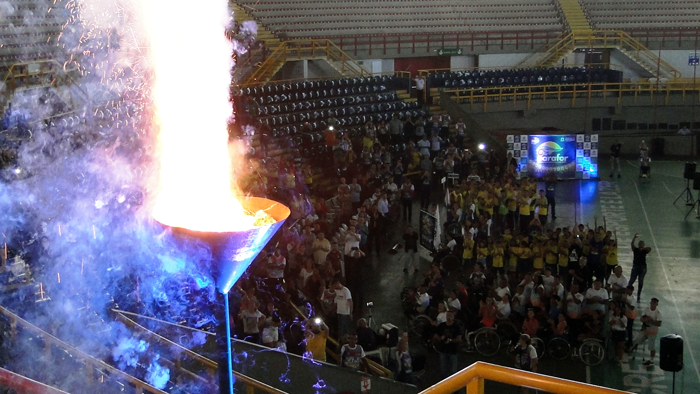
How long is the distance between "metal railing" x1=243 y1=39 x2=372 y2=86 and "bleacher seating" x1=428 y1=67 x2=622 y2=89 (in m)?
3.10

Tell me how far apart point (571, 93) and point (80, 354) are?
24.0 metres

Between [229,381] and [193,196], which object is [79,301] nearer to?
[193,196]

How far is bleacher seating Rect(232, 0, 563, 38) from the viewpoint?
103 ft

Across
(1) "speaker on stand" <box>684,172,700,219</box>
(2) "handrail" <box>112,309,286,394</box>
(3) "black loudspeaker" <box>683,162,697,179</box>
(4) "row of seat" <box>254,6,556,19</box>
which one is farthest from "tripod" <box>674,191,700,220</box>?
(4) "row of seat" <box>254,6,556,19</box>

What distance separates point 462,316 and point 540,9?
84.7ft

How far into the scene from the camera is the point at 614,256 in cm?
1368

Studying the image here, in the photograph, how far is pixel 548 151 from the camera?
21859mm

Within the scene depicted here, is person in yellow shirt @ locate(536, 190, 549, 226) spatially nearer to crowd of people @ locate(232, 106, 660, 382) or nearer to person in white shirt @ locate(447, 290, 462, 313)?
crowd of people @ locate(232, 106, 660, 382)

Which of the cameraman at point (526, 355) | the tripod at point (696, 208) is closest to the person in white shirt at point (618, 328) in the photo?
the cameraman at point (526, 355)

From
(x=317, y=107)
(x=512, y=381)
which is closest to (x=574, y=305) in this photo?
(x=512, y=381)

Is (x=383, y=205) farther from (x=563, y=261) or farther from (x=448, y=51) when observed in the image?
(x=448, y=51)

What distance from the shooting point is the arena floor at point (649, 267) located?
10.9m

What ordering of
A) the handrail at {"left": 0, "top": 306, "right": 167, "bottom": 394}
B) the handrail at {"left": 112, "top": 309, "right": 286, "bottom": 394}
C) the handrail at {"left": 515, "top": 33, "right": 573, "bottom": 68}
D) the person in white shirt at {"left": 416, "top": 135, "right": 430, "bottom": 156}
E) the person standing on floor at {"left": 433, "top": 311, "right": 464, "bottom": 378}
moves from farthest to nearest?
the handrail at {"left": 515, "top": 33, "right": 573, "bottom": 68}, the person in white shirt at {"left": 416, "top": 135, "right": 430, "bottom": 156}, the person standing on floor at {"left": 433, "top": 311, "right": 464, "bottom": 378}, the handrail at {"left": 112, "top": 309, "right": 286, "bottom": 394}, the handrail at {"left": 0, "top": 306, "right": 167, "bottom": 394}

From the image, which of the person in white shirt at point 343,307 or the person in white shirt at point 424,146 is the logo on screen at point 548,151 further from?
the person in white shirt at point 343,307
